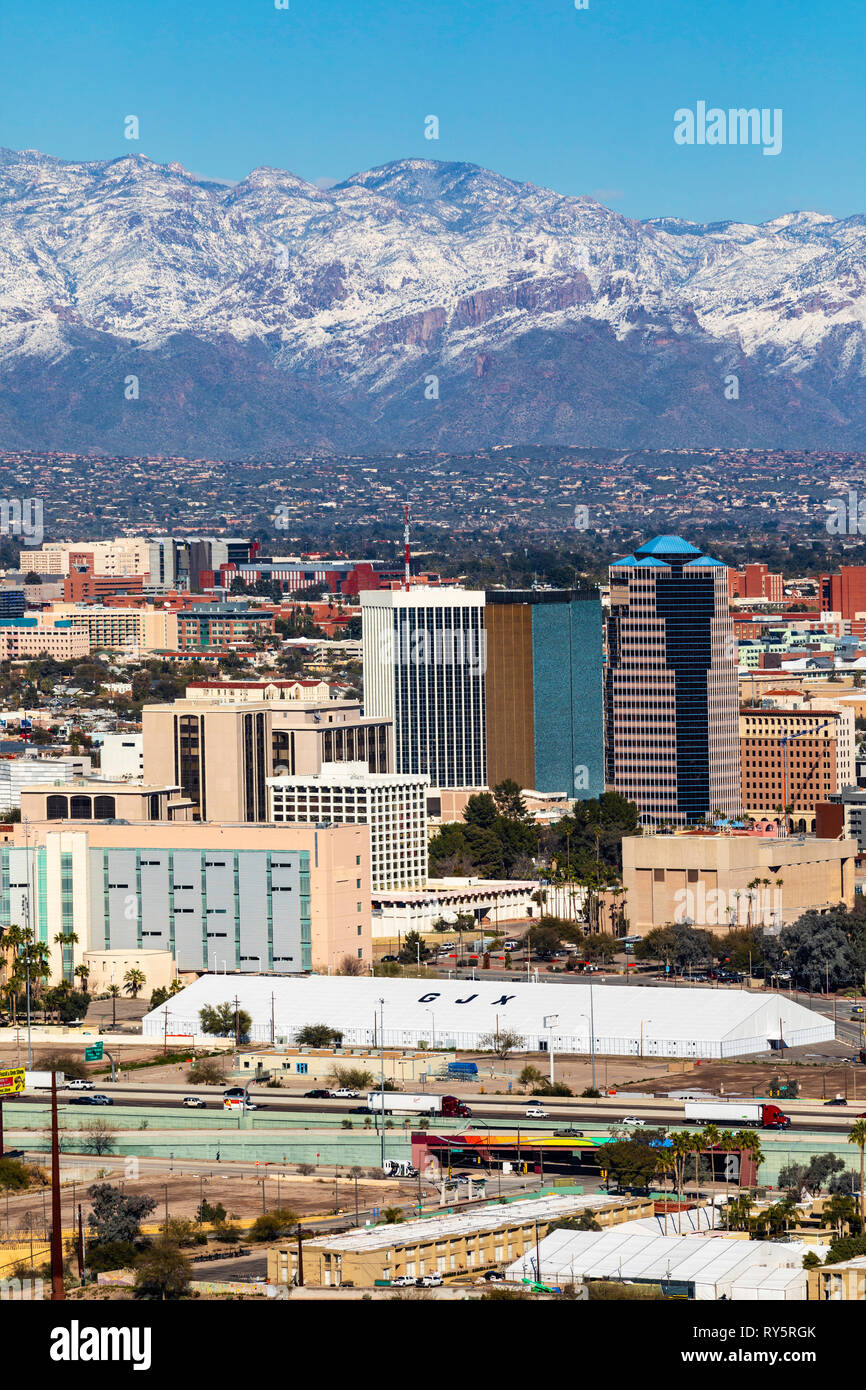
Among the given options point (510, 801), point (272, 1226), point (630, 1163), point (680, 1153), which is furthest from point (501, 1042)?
point (510, 801)

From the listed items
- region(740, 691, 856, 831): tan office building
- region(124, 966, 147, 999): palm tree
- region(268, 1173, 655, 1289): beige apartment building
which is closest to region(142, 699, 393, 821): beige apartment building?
region(740, 691, 856, 831): tan office building

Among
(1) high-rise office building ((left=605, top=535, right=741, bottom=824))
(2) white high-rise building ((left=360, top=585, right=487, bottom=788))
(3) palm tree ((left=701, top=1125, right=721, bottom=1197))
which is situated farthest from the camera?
(2) white high-rise building ((left=360, top=585, right=487, bottom=788))

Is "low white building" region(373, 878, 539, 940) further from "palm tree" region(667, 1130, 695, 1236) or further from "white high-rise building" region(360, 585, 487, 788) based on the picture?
"palm tree" region(667, 1130, 695, 1236)

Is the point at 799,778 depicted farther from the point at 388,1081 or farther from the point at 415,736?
the point at 388,1081

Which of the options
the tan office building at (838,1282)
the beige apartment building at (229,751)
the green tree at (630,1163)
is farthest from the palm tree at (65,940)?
the tan office building at (838,1282)

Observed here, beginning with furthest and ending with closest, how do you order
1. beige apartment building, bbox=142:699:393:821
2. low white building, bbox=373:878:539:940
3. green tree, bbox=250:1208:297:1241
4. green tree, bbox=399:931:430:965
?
1. beige apartment building, bbox=142:699:393:821
2. low white building, bbox=373:878:539:940
3. green tree, bbox=399:931:430:965
4. green tree, bbox=250:1208:297:1241

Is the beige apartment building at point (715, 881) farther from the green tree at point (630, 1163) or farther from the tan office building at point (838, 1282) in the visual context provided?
the tan office building at point (838, 1282)

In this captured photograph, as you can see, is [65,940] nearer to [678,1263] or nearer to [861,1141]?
[861,1141]
